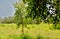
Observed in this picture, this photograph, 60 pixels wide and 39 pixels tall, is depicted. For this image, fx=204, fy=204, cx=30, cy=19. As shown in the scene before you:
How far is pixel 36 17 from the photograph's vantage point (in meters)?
10.4

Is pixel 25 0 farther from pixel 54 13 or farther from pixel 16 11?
pixel 16 11

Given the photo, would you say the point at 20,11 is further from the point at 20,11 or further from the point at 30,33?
the point at 30,33

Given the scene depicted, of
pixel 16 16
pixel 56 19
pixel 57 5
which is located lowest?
pixel 16 16

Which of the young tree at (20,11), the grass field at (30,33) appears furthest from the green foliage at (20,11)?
the grass field at (30,33)

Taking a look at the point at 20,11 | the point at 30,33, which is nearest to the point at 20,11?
the point at 20,11

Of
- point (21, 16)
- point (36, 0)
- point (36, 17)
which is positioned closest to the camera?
A: point (36, 0)

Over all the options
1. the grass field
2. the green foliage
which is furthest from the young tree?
the grass field

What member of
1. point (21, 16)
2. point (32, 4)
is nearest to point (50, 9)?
point (32, 4)

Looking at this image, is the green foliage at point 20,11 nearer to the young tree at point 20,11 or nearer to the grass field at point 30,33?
the young tree at point 20,11

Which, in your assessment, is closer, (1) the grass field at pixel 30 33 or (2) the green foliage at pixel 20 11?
(1) the grass field at pixel 30 33

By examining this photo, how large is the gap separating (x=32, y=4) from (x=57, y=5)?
1228 millimetres

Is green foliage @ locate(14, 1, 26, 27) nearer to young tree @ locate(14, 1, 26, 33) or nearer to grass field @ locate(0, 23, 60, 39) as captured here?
young tree @ locate(14, 1, 26, 33)

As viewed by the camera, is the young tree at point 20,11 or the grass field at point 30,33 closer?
the grass field at point 30,33

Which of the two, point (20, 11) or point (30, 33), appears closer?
point (30, 33)
